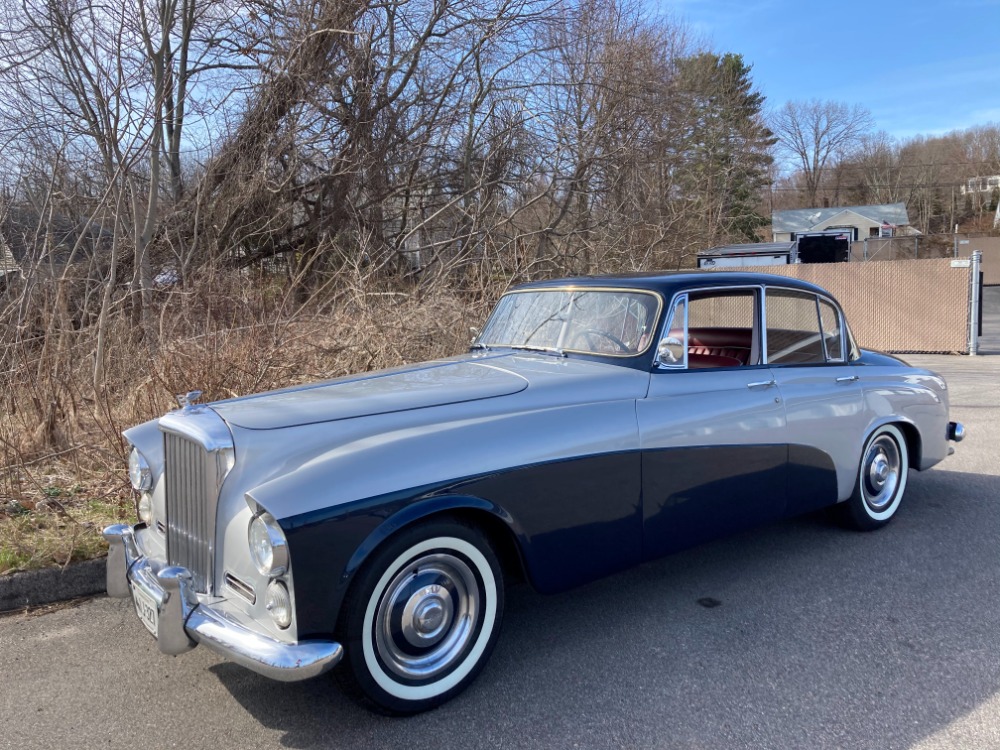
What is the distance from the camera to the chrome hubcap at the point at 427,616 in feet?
9.36

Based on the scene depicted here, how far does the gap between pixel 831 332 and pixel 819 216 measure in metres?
44.6

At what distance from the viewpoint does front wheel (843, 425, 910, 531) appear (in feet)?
16.0

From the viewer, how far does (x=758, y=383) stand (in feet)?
13.7

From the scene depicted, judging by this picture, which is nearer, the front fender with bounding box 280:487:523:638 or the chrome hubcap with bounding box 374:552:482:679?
the front fender with bounding box 280:487:523:638

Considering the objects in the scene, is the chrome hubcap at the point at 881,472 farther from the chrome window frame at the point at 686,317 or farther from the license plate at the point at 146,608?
the license plate at the point at 146,608

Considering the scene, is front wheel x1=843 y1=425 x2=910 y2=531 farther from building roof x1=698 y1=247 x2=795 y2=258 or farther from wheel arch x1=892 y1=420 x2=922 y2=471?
building roof x1=698 y1=247 x2=795 y2=258

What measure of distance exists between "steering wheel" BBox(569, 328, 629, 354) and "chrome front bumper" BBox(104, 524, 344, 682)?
2042 millimetres

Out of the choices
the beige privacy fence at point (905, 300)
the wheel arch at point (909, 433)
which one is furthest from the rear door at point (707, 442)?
the beige privacy fence at point (905, 300)

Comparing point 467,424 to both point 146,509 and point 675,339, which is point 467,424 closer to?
point 675,339

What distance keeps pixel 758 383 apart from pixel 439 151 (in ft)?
36.7

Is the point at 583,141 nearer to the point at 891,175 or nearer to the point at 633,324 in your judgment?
the point at 633,324

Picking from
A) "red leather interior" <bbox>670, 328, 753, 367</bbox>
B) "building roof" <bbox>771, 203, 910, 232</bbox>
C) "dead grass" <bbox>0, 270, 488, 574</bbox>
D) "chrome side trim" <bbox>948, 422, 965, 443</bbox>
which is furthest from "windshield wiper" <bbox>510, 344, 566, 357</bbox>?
"building roof" <bbox>771, 203, 910, 232</bbox>

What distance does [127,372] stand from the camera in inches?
269

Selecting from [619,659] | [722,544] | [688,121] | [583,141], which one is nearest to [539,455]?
[619,659]
